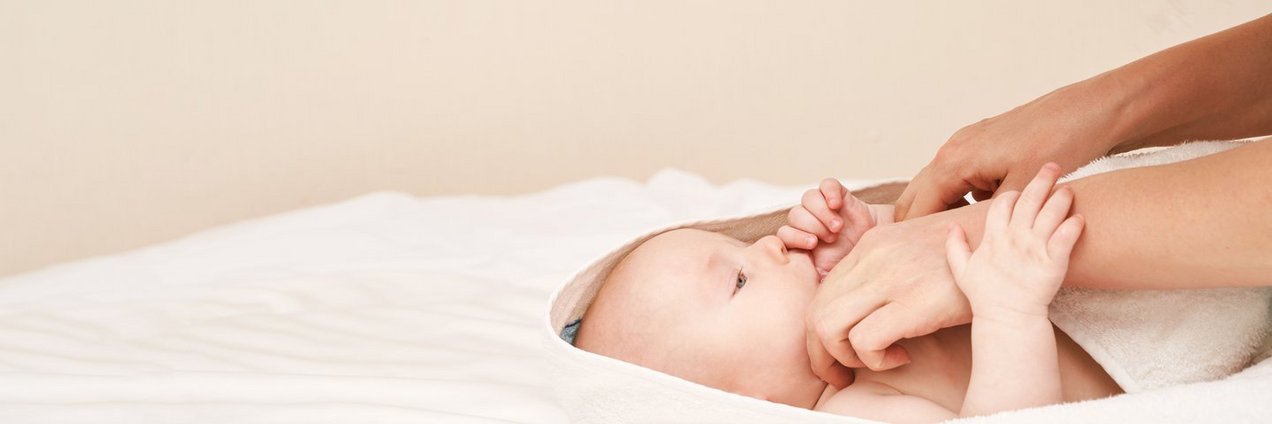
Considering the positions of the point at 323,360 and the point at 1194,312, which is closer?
the point at 1194,312

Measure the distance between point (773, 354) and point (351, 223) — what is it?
3.44ft

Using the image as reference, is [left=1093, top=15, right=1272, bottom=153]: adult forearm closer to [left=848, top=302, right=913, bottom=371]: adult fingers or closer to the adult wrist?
→ the adult wrist

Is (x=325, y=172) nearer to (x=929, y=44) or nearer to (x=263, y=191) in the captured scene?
(x=263, y=191)

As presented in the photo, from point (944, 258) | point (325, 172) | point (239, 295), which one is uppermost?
point (325, 172)

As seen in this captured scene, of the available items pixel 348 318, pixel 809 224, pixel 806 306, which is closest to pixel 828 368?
pixel 806 306

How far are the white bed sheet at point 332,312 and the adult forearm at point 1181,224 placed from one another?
1.88ft

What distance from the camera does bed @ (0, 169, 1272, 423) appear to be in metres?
1.15

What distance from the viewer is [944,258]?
947 millimetres

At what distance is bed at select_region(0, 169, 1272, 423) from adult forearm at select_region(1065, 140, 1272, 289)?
9 cm

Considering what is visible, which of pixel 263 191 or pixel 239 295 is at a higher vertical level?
pixel 263 191

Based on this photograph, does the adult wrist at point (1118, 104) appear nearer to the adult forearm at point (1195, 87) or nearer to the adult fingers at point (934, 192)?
the adult forearm at point (1195, 87)

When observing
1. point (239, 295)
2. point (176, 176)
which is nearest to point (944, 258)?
point (239, 295)

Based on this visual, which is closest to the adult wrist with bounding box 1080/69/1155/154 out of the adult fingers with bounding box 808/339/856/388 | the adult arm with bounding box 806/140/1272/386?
the adult arm with bounding box 806/140/1272/386

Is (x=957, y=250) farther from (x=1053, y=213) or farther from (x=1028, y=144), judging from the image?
(x=1028, y=144)
